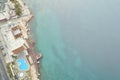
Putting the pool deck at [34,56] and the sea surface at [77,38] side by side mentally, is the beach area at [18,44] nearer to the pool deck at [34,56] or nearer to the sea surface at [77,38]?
the pool deck at [34,56]

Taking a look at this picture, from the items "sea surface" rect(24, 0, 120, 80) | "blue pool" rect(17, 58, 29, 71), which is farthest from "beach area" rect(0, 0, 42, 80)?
"sea surface" rect(24, 0, 120, 80)

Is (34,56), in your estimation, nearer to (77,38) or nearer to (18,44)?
(18,44)

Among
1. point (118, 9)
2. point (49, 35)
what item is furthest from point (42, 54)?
point (118, 9)

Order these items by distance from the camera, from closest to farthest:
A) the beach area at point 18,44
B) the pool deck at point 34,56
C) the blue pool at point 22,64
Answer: the beach area at point 18,44 < the blue pool at point 22,64 < the pool deck at point 34,56

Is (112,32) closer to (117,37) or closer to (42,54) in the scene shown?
(117,37)

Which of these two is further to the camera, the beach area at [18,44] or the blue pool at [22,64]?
the blue pool at [22,64]

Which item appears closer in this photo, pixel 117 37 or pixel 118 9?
pixel 117 37

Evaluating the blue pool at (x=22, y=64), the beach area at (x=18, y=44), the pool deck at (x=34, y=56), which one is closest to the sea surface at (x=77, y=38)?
the pool deck at (x=34, y=56)

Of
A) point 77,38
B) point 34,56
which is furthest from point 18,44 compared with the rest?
point 77,38
